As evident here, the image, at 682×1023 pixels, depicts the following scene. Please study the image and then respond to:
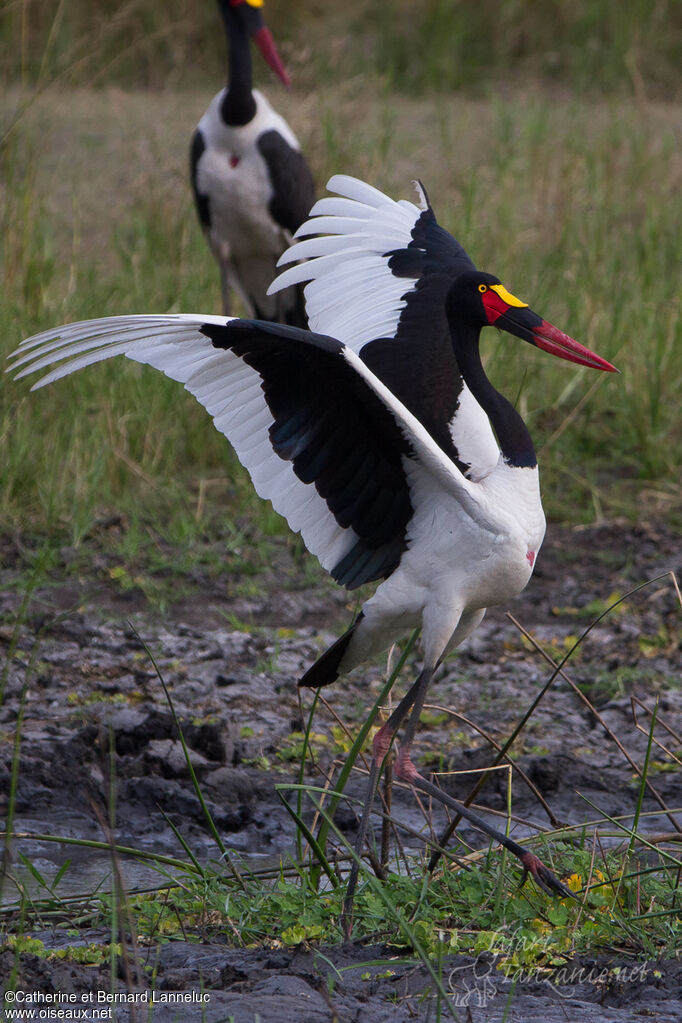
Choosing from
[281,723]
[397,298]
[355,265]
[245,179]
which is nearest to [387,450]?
[397,298]

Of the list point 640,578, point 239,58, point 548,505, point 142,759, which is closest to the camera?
point 142,759

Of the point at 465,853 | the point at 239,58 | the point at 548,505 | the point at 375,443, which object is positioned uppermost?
the point at 239,58

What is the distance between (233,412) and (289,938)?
95cm

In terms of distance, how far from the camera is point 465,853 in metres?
2.80

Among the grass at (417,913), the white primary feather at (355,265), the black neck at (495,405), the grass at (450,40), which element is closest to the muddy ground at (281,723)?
the grass at (417,913)

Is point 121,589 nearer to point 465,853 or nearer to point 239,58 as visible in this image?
point 465,853

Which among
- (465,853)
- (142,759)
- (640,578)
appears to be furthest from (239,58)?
(465,853)

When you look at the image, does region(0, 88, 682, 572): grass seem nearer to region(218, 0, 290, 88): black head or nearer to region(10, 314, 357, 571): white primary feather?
region(218, 0, 290, 88): black head

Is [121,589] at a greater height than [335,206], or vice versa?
[335,206]

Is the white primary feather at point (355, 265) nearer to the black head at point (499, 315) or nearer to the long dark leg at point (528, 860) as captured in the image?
the black head at point (499, 315)

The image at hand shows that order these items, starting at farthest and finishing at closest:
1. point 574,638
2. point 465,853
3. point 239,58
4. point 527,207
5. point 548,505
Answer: point 527,207, point 239,58, point 548,505, point 574,638, point 465,853

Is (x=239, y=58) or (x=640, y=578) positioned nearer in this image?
(x=640, y=578)

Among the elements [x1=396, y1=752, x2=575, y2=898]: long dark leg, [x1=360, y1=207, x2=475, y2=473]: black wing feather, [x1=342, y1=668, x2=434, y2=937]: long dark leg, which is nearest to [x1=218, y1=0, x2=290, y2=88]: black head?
[x1=360, y1=207, x2=475, y2=473]: black wing feather

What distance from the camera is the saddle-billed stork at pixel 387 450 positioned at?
2.43 metres
